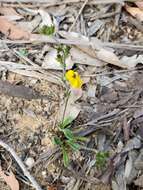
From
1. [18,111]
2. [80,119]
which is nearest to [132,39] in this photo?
[80,119]

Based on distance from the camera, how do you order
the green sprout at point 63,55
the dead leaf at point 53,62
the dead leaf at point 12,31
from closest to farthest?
the green sprout at point 63,55, the dead leaf at point 53,62, the dead leaf at point 12,31

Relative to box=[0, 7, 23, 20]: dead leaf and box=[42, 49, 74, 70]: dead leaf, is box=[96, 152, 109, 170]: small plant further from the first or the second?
box=[0, 7, 23, 20]: dead leaf

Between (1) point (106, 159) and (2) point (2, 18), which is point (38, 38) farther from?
(1) point (106, 159)

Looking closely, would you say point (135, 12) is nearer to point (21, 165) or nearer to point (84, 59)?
point (84, 59)

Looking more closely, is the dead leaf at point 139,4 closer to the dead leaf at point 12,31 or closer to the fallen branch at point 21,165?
the dead leaf at point 12,31

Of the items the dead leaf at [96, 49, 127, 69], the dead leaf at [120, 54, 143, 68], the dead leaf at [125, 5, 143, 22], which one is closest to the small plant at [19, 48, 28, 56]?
the dead leaf at [96, 49, 127, 69]

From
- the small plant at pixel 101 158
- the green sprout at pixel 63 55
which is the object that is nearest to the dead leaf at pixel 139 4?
the green sprout at pixel 63 55

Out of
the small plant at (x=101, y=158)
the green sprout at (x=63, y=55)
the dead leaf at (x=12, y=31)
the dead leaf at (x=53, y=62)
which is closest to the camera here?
the small plant at (x=101, y=158)
